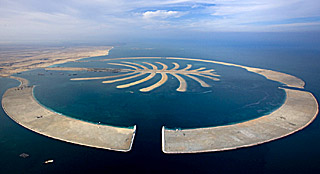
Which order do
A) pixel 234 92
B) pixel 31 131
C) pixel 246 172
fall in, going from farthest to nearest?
pixel 234 92
pixel 31 131
pixel 246 172

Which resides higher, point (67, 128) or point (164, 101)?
point (164, 101)

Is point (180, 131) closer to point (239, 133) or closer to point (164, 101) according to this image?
point (239, 133)

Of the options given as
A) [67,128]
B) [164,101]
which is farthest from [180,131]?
[67,128]

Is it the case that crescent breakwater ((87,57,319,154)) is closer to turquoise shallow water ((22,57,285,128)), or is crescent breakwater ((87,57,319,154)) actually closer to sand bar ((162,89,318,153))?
sand bar ((162,89,318,153))

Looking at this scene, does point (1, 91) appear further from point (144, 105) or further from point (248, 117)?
point (248, 117)

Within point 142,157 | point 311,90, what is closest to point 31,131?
point 142,157

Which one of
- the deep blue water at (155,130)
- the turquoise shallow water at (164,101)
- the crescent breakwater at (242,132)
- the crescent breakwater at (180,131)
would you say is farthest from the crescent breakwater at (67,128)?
the crescent breakwater at (242,132)

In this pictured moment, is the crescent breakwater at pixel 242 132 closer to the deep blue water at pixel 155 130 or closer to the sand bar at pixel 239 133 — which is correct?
the sand bar at pixel 239 133
